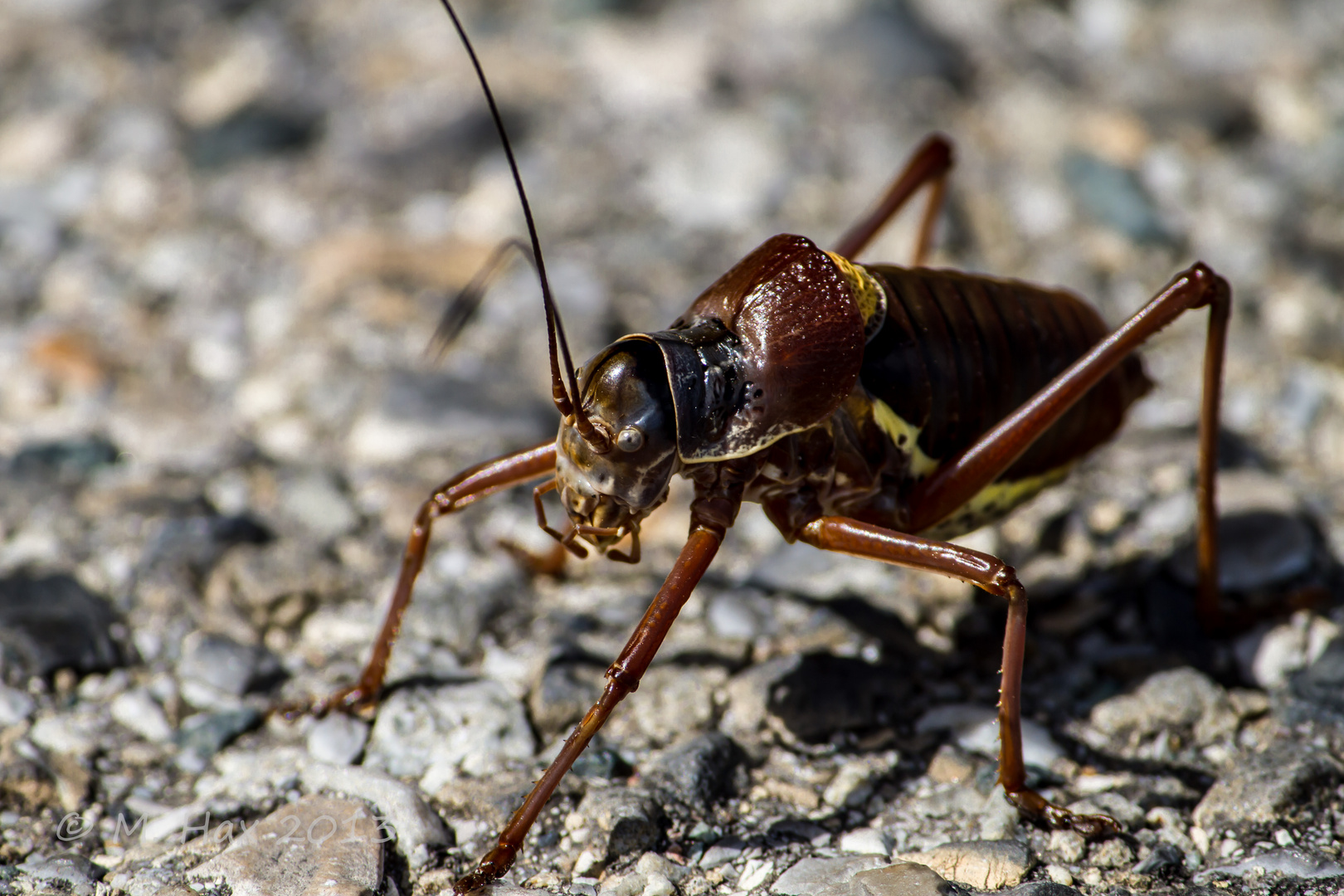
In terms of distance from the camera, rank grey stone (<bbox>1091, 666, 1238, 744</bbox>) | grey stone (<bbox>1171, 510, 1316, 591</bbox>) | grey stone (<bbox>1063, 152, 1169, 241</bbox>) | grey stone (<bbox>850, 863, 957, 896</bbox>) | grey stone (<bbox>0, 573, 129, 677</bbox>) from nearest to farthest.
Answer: grey stone (<bbox>850, 863, 957, 896</bbox>) → grey stone (<bbox>1091, 666, 1238, 744</bbox>) → grey stone (<bbox>0, 573, 129, 677</bbox>) → grey stone (<bbox>1171, 510, 1316, 591</bbox>) → grey stone (<bbox>1063, 152, 1169, 241</bbox>)

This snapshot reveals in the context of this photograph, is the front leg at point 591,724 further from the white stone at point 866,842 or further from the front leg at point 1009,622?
the white stone at point 866,842

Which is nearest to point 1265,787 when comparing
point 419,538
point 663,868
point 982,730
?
point 982,730

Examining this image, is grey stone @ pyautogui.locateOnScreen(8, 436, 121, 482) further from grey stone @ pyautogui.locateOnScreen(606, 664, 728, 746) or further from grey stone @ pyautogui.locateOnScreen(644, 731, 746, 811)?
grey stone @ pyautogui.locateOnScreen(644, 731, 746, 811)

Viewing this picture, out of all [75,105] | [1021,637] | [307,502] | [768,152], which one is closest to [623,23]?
[768,152]

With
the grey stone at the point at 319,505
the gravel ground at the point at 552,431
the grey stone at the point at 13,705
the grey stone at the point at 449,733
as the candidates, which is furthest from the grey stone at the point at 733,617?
the grey stone at the point at 13,705

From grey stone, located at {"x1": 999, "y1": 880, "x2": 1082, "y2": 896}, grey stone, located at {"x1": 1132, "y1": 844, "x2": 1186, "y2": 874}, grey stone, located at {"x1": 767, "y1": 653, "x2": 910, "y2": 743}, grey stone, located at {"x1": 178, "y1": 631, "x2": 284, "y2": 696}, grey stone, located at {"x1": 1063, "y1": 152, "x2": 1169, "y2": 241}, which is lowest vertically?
grey stone, located at {"x1": 999, "y1": 880, "x2": 1082, "y2": 896}

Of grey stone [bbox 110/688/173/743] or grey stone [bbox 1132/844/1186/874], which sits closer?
grey stone [bbox 1132/844/1186/874]

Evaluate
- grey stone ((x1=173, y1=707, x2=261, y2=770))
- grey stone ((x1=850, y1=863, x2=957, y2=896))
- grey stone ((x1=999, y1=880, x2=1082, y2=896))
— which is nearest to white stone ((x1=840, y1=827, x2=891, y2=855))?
grey stone ((x1=850, y1=863, x2=957, y2=896))
